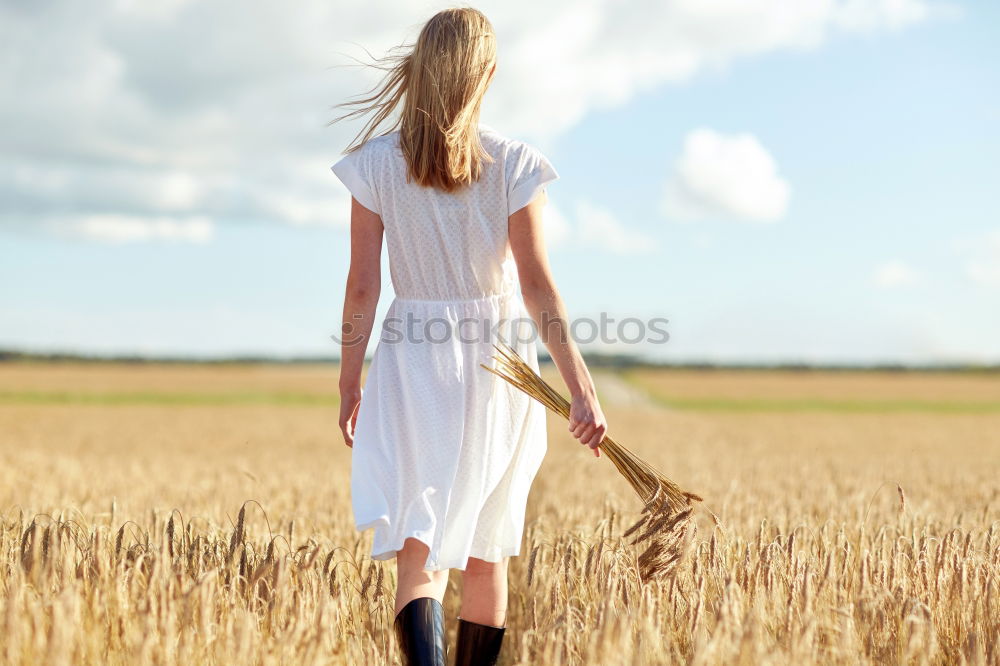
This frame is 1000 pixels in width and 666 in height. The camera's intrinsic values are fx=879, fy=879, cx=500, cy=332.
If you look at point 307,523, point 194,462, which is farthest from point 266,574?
point 194,462

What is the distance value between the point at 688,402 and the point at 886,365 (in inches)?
1930

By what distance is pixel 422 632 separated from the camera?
2.64 metres

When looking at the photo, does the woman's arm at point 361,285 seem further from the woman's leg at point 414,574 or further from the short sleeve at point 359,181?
the woman's leg at point 414,574

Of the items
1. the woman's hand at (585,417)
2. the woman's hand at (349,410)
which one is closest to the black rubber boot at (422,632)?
the woman's hand at (349,410)

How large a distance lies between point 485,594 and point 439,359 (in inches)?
31.6

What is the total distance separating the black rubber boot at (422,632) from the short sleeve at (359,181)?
1.23 m

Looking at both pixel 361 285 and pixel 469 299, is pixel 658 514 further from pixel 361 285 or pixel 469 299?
pixel 361 285

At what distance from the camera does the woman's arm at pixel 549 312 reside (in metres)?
2.68

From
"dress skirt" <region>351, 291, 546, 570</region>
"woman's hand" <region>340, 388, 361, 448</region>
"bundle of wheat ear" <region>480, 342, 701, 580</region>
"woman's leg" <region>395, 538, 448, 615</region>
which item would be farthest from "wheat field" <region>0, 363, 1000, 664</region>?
"woman's hand" <region>340, 388, 361, 448</region>

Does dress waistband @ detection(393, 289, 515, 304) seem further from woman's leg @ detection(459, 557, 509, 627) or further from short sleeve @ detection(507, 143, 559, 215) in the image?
woman's leg @ detection(459, 557, 509, 627)

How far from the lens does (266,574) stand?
289 centimetres

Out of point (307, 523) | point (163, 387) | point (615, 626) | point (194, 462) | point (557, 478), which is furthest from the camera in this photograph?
point (163, 387)

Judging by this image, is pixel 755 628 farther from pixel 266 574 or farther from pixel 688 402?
pixel 688 402

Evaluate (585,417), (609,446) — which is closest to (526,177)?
(585,417)
